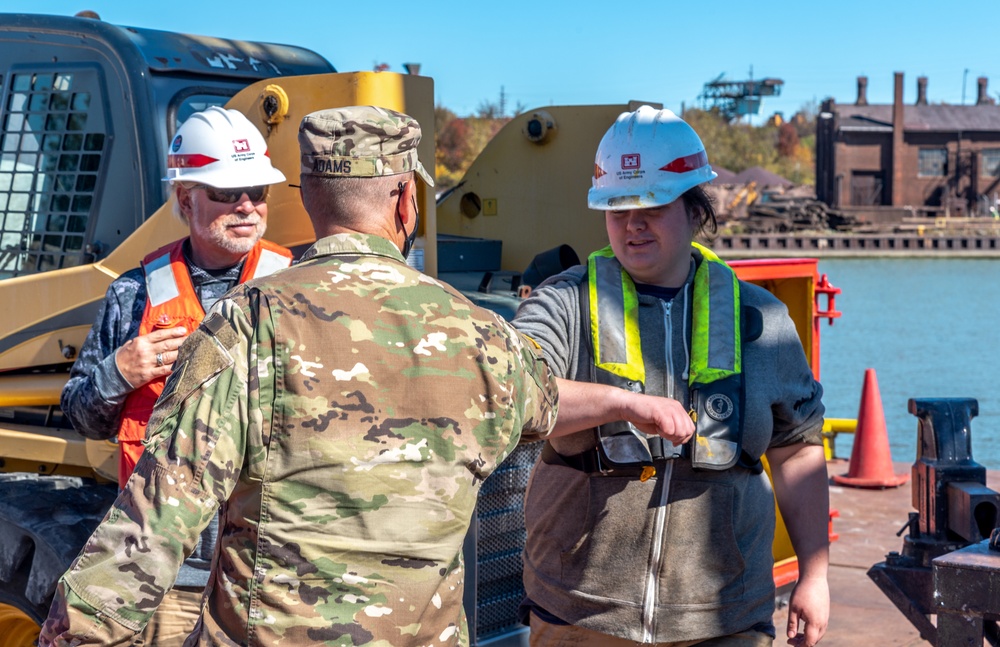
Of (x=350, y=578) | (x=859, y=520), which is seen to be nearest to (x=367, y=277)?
(x=350, y=578)

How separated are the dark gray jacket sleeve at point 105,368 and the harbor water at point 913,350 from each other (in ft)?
26.6

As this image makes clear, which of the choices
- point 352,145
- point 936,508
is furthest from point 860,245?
point 352,145

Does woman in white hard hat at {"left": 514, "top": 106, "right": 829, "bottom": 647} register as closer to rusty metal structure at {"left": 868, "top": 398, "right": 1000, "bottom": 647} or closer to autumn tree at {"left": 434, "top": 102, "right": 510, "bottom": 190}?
rusty metal structure at {"left": 868, "top": 398, "right": 1000, "bottom": 647}

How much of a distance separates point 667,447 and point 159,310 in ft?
4.69

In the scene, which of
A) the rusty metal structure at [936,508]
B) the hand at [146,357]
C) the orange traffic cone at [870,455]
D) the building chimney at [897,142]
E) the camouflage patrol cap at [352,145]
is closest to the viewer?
the camouflage patrol cap at [352,145]

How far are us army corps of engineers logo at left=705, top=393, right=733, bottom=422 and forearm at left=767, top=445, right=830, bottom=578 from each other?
0.28 m

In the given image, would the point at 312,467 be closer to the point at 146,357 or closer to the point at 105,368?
the point at 146,357

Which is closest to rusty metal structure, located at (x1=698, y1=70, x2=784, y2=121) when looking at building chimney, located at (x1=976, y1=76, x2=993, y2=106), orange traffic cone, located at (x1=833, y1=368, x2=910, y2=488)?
building chimney, located at (x1=976, y1=76, x2=993, y2=106)

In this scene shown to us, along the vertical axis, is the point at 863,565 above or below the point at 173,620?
below

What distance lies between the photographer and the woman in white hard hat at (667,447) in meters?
2.96

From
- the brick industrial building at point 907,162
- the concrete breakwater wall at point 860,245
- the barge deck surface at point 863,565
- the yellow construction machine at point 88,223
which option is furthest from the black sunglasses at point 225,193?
the brick industrial building at point 907,162

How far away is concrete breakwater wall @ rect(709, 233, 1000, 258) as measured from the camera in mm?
58219

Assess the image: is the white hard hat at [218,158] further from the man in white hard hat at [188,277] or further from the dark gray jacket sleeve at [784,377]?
the dark gray jacket sleeve at [784,377]

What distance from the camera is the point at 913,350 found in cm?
2167
